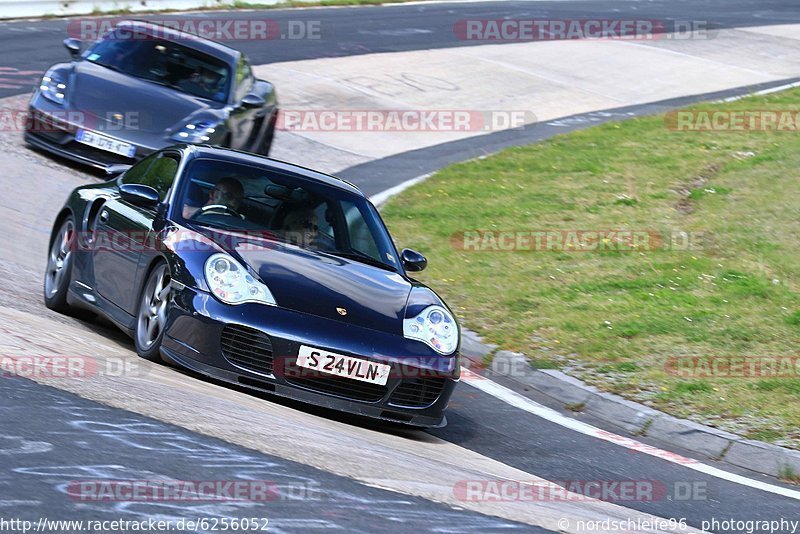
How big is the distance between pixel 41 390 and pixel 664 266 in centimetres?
694

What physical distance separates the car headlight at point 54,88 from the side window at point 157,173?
182 inches

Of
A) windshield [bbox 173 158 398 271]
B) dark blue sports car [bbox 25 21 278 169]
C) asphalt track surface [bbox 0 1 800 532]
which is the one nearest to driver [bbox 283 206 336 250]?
windshield [bbox 173 158 398 271]

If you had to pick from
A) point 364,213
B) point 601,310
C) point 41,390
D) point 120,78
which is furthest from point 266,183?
point 120,78

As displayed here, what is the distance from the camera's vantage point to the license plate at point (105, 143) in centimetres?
1272

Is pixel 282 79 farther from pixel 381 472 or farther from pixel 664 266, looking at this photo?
pixel 381 472

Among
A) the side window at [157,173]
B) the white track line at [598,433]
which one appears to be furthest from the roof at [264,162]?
the white track line at [598,433]

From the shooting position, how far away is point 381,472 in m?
5.45

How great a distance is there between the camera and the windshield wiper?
25.7ft

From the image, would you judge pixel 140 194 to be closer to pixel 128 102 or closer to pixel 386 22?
pixel 128 102

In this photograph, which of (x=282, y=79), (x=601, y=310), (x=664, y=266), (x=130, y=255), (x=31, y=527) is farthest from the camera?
(x=282, y=79)

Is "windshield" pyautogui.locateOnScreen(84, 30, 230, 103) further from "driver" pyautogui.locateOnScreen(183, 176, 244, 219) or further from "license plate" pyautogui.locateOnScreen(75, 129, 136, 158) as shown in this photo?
"driver" pyautogui.locateOnScreen(183, 176, 244, 219)

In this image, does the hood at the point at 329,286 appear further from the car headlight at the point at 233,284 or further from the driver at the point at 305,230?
the driver at the point at 305,230

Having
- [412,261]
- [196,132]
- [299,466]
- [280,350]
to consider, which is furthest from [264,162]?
[196,132]

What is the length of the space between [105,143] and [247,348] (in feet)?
21.7
